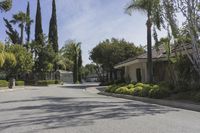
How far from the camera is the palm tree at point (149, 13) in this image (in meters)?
26.6

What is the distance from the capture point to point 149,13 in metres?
31.6

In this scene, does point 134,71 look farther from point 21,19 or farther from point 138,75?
point 21,19

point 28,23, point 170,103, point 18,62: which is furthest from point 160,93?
point 28,23

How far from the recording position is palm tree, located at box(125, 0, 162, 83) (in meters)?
26.6

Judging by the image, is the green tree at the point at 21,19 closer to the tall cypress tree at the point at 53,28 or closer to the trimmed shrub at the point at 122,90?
the tall cypress tree at the point at 53,28

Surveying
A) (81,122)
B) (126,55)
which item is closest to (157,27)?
(81,122)

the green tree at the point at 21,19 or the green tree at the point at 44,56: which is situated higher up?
the green tree at the point at 21,19

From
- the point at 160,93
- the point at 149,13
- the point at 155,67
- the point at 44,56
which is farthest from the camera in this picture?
the point at 44,56

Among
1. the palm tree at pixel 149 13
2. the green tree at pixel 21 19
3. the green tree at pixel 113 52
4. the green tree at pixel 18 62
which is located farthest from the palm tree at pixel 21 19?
the palm tree at pixel 149 13

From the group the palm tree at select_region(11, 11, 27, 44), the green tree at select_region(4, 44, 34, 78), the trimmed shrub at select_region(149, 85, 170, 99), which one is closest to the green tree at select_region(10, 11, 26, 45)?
the palm tree at select_region(11, 11, 27, 44)

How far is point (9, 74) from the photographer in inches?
2751

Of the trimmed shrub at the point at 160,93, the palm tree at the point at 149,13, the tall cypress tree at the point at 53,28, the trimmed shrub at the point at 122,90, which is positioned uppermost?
the tall cypress tree at the point at 53,28

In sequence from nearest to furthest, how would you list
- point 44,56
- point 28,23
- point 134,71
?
point 134,71 < point 44,56 < point 28,23

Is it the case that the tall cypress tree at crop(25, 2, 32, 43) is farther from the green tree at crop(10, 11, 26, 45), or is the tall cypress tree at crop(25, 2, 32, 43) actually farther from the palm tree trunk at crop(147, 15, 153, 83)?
the palm tree trunk at crop(147, 15, 153, 83)
